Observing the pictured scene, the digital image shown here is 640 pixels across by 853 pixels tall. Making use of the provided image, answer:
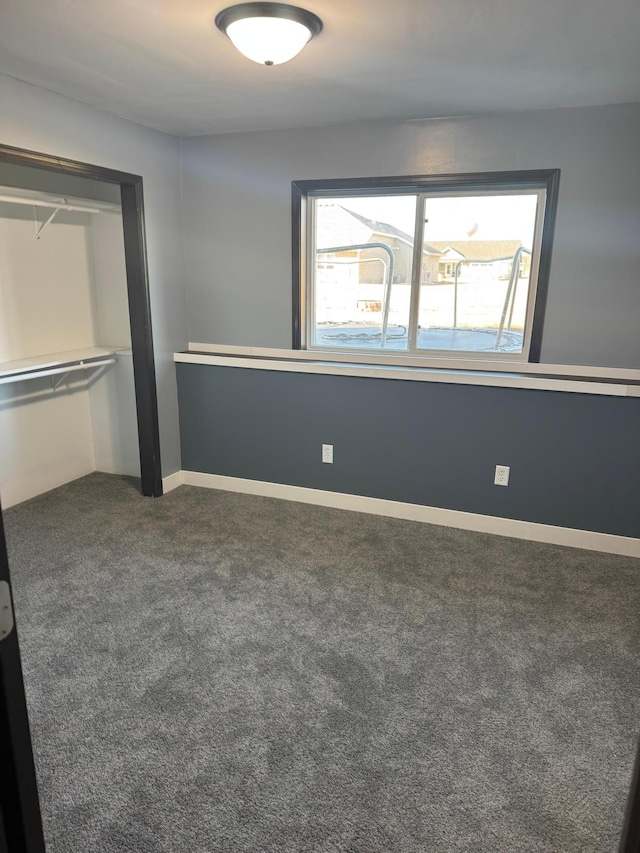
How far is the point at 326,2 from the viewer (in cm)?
183

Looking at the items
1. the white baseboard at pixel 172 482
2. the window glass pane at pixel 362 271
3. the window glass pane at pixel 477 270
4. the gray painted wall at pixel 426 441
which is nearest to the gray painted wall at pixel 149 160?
the white baseboard at pixel 172 482

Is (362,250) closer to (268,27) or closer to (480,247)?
(480,247)

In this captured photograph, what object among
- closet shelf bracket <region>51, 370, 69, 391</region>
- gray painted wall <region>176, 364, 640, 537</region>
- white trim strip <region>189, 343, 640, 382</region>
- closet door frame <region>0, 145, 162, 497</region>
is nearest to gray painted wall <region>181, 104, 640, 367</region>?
white trim strip <region>189, 343, 640, 382</region>

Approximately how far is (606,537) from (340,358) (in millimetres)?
1919

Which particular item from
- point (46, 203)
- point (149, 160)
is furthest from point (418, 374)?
point (46, 203)

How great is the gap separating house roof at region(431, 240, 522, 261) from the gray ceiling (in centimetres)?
68

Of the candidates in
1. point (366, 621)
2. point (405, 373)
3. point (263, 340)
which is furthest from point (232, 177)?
point (366, 621)

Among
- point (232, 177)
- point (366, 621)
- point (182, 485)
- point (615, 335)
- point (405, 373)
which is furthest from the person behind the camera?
point (182, 485)

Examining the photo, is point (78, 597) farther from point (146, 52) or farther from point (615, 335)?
point (615, 335)

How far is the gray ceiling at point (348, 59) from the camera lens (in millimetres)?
1882

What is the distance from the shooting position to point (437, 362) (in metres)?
3.48

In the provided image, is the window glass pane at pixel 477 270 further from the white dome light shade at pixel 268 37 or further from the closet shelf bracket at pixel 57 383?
the closet shelf bracket at pixel 57 383

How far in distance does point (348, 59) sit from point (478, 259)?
1431 mm

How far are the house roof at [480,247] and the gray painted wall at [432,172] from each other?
28 cm
